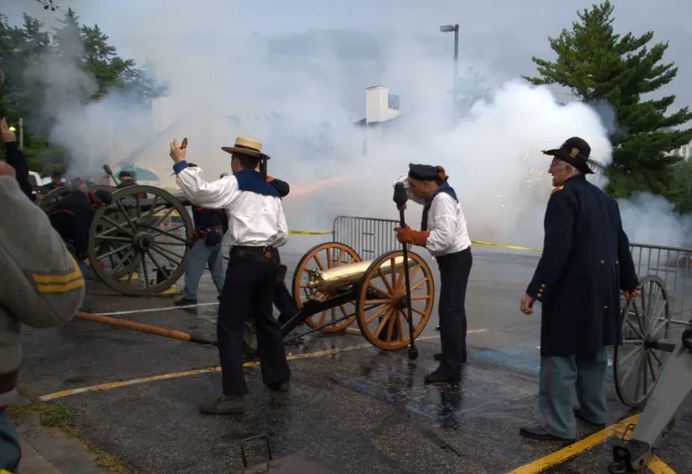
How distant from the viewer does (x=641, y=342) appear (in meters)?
4.11

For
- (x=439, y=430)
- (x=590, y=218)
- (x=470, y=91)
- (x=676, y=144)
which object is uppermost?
(x=470, y=91)

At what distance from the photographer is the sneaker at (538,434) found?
3582mm

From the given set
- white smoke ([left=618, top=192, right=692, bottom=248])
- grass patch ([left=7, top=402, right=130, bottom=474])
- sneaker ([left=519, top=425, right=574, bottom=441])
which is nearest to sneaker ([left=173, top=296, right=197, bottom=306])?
grass patch ([left=7, top=402, right=130, bottom=474])

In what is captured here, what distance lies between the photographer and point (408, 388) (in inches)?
176

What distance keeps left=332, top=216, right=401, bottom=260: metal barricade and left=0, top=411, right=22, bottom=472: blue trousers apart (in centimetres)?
933

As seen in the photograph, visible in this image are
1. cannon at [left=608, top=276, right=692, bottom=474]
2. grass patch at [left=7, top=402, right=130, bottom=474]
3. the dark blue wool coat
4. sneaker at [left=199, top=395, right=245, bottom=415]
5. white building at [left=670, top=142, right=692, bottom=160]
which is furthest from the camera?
white building at [left=670, top=142, right=692, bottom=160]

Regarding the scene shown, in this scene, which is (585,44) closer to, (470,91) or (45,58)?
(470,91)

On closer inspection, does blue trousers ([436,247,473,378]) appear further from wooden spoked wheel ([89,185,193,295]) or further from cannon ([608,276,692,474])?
wooden spoked wheel ([89,185,193,295])

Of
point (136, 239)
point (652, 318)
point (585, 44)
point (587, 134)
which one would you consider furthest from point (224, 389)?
point (585, 44)

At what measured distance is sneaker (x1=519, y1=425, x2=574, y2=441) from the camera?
11.8ft

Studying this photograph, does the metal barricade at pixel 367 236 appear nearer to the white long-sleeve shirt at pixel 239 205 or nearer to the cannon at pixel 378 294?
the cannon at pixel 378 294

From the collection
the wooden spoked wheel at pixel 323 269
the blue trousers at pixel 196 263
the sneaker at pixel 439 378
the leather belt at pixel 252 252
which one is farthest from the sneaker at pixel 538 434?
the blue trousers at pixel 196 263

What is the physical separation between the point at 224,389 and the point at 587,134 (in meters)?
19.4

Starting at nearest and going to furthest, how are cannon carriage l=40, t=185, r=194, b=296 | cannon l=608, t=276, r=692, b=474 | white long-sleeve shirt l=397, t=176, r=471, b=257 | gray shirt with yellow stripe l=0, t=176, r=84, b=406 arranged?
gray shirt with yellow stripe l=0, t=176, r=84, b=406 → cannon l=608, t=276, r=692, b=474 → white long-sleeve shirt l=397, t=176, r=471, b=257 → cannon carriage l=40, t=185, r=194, b=296
